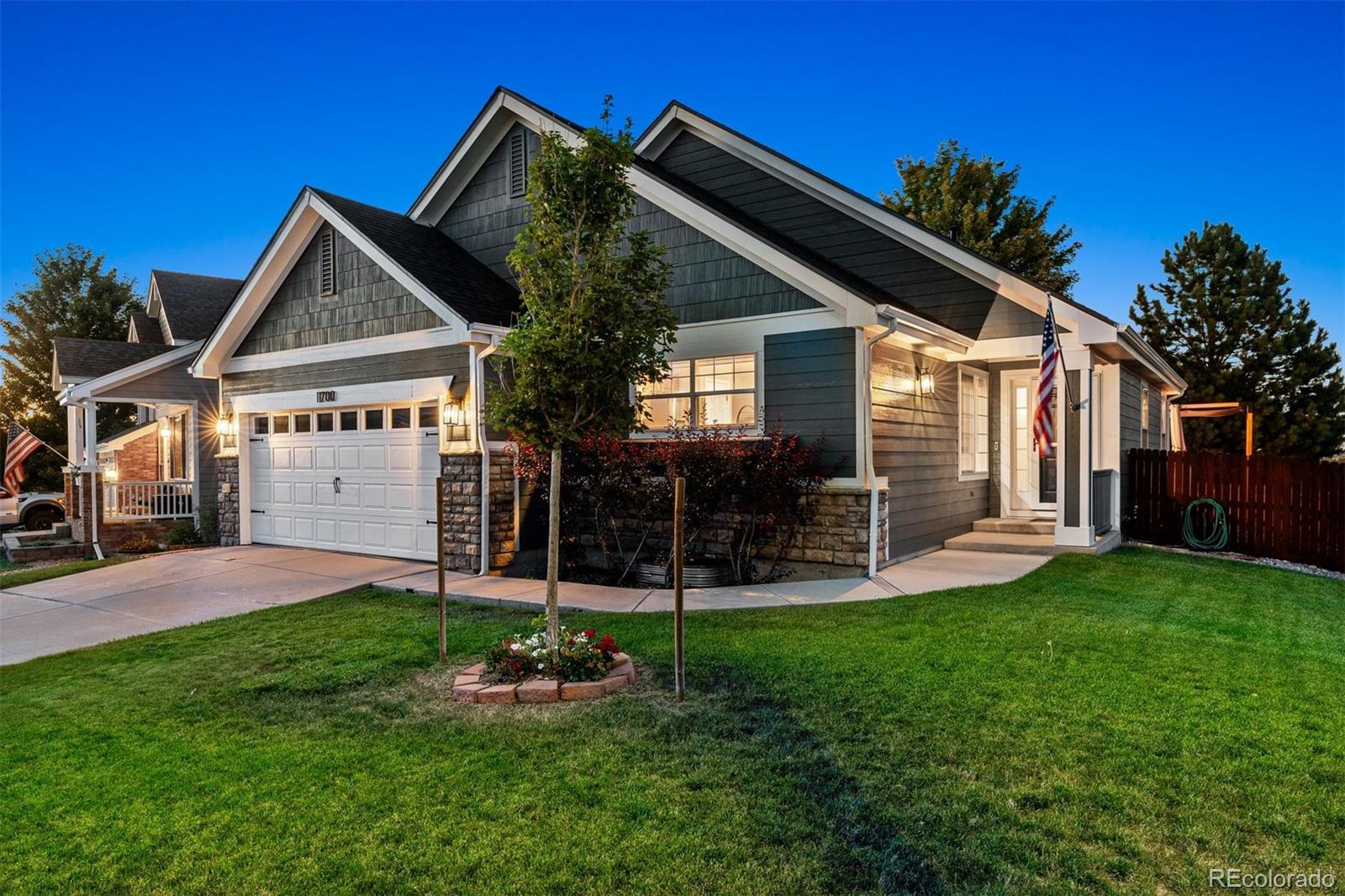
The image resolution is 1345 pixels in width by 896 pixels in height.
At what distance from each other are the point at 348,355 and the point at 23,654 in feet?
19.3

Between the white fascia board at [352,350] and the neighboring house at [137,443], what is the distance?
2864mm

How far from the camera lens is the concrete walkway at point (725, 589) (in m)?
7.70

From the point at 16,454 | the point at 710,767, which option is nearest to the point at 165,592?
the point at 710,767

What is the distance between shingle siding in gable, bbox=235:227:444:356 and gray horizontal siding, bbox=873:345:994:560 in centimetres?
602

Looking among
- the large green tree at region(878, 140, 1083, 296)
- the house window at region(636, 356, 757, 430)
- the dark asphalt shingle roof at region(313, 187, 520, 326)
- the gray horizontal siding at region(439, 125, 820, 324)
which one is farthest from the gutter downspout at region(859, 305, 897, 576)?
the large green tree at region(878, 140, 1083, 296)

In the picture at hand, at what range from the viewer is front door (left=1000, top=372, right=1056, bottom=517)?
1202 cm

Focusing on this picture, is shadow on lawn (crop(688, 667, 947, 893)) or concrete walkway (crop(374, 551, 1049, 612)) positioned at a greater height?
shadow on lawn (crop(688, 667, 947, 893))

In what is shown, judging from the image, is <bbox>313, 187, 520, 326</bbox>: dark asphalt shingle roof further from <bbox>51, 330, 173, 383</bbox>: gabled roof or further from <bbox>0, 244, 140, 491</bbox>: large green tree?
<bbox>0, 244, 140, 491</bbox>: large green tree

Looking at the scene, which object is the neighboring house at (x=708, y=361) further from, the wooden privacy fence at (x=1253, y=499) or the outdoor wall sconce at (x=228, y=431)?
the wooden privacy fence at (x=1253, y=499)

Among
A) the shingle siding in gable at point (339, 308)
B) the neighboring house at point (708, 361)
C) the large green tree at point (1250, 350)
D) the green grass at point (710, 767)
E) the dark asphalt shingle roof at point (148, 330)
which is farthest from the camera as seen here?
the large green tree at point (1250, 350)

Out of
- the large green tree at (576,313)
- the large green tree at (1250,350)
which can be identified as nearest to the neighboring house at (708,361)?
the large green tree at (576,313)

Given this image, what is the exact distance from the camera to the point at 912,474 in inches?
400

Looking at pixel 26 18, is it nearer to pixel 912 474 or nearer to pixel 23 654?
pixel 23 654
